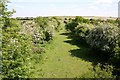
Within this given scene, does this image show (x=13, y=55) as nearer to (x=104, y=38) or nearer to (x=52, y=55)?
(x=52, y=55)

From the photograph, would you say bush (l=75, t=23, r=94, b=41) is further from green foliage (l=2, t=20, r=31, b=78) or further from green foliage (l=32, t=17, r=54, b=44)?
green foliage (l=2, t=20, r=31, b=78)

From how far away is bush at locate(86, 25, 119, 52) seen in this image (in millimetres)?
24469

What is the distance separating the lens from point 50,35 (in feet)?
111

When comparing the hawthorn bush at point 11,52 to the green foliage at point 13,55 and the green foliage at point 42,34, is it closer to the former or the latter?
the green foliage at point 13,55

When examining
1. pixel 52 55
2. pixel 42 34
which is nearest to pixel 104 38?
pixel 52 55

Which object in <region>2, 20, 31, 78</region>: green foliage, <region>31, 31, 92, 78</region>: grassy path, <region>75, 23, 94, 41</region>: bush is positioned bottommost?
<region>31, 31, 92, 78</region>: grassy path

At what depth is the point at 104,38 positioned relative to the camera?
2517 cm

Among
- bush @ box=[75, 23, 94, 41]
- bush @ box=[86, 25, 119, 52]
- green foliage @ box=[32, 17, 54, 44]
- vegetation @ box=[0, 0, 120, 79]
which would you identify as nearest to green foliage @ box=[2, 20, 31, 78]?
vegetation @ box=[0, 0, 120, 79]

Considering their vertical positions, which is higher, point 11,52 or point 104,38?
point 11,52

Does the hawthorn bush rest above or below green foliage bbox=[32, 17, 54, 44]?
above

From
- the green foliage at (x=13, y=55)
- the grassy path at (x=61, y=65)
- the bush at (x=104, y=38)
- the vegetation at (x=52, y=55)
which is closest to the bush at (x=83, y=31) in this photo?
the vegetation at (x=52, y=55)

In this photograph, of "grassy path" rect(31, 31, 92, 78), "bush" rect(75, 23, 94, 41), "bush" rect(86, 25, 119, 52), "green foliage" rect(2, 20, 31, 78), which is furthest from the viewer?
"bush" rect(75, 23, 94, 41)

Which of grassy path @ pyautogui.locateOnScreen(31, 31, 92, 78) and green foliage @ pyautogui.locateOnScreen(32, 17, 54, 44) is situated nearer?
grassy path @ pyautogui.locateOnScreen(31, 31, 92, 78)

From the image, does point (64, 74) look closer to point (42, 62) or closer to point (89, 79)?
point (42, 62)
